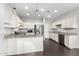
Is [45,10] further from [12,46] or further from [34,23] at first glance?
[12,46]

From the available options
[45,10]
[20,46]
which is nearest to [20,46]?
[20,46]

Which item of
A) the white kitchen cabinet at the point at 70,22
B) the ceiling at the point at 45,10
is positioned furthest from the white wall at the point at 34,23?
the white kitchen cabinet at the point at 70,22

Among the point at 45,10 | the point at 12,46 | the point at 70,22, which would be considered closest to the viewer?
the point at 45,10

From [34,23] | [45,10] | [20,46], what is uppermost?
[45,10]

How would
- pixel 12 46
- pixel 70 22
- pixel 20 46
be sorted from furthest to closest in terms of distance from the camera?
pixel 70 22
pixel 20 46
pixel 12 46

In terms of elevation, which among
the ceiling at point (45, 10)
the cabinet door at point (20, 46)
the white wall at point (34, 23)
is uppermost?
the ceiling at point (45, 10)

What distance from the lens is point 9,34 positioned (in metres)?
3.51

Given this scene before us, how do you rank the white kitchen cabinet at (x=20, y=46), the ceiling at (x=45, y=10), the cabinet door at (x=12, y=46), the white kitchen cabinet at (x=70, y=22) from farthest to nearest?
the white kitchen cabinet at (x=70, y=22)
the white kitchen cabinet at (x=20, y=46)
the cabinet door at (x=12, y=46)
the ceiling at (x=45, y=10)

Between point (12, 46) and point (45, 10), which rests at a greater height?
point (45, 10)

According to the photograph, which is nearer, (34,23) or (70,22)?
(34,23)

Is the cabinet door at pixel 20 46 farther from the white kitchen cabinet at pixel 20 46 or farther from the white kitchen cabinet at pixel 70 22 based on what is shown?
the white kitchen cabinet at pixel 70 22

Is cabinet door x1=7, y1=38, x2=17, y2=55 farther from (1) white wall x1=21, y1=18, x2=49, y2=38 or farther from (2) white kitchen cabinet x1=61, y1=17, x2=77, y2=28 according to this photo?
(2) white kitchen cabinet x1=61, y1=17, x2=77, y2=28

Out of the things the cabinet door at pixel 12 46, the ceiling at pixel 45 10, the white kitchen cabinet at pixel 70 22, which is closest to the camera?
the ceiling at pixel 45 10

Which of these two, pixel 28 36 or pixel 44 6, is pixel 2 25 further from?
pixel 44 6
